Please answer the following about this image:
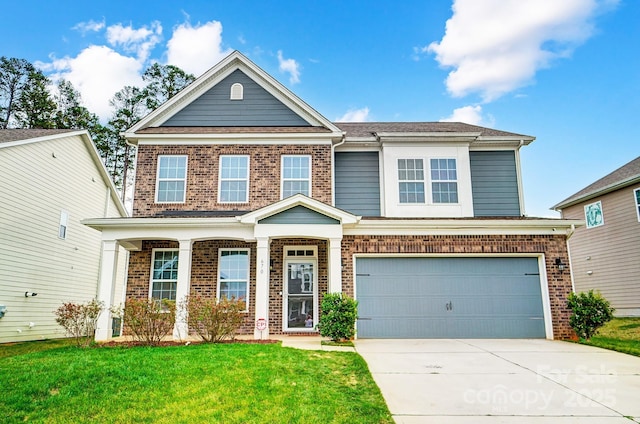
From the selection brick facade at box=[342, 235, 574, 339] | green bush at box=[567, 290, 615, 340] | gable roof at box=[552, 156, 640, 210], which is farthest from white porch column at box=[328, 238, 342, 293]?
gable roof at box=[552, 156, 640, 210]

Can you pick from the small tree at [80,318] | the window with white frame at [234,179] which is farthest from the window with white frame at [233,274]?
the small tree at [80,318]

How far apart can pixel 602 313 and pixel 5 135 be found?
17634 millimetres

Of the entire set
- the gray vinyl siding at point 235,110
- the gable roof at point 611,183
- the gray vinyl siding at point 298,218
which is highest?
the gray vinyl siding at point 235,110

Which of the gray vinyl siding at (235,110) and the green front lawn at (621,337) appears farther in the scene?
the gray vinyl siding at (235,110)

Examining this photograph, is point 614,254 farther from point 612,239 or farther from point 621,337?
point 621,337

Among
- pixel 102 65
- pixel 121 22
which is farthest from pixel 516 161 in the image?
pixel 102 65

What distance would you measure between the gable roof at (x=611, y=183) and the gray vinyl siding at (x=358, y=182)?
9832mm

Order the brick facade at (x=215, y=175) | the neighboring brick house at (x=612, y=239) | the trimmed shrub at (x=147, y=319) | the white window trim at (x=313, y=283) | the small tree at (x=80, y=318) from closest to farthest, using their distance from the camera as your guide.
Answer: the small tree at (x=80, y=318) < the trimmed shrub at (x=147, y=319) < the white window trim at (x=313, y=283) < the brick facade at (x=215, y=175) < the neighboring brick house at (x=612, y=239)

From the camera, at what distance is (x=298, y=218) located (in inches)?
412

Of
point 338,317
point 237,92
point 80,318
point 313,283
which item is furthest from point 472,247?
point 80,318

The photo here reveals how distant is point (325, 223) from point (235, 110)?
5170mm

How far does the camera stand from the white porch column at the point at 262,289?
10.0 m

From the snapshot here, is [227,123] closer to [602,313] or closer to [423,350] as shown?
[423,350]

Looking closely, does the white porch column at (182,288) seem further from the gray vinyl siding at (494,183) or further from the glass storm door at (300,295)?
the gray vinyl siding at (494,183)
